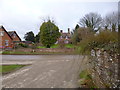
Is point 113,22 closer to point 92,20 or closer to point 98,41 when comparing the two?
point 98,41

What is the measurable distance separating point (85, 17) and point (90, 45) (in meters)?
23.3

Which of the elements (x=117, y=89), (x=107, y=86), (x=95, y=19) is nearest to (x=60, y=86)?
(x=107, y=86)

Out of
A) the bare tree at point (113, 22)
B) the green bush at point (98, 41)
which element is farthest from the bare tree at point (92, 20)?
the green bush at point (98, 41)

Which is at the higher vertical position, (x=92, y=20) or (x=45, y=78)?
(x=92, y=20)

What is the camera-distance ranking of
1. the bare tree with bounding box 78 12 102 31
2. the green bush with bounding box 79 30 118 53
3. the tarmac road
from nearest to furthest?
the green bush with bounding box 79 30 118 53
the tarmac road
the bare tree with bounding box 78 12 102 31

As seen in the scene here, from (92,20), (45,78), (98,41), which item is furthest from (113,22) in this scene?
(92,20)

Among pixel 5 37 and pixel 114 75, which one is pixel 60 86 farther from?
pixel 5 37

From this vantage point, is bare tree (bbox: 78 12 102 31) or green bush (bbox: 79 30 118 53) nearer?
green bush (bbox: 79 30 118 53)

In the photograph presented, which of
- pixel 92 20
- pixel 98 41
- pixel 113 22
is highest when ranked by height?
pixel 92 20

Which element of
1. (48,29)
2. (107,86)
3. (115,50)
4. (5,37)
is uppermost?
(48,29)

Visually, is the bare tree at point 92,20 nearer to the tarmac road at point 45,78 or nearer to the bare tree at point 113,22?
the bare tree at point 113,22

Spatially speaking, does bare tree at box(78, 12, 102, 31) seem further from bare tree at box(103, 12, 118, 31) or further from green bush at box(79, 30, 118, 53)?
green bush at box(79, 30, 118, 53)

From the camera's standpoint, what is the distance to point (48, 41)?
75.2 ft

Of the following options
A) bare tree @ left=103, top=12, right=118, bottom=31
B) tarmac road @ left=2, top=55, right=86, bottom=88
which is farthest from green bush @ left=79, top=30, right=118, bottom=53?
tarmac road @ left=2, top=55, right=86, bottom=88
